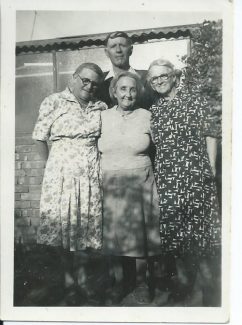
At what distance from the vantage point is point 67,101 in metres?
2.03

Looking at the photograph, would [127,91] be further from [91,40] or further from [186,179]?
[186,179]

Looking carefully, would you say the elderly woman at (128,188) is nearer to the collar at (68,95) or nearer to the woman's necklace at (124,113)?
the woman's necklace at (124,113)

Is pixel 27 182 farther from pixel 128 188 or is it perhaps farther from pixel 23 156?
pixel 128 188

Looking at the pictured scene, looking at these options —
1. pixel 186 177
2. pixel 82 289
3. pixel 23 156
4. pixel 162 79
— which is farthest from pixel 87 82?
pixel 82 289

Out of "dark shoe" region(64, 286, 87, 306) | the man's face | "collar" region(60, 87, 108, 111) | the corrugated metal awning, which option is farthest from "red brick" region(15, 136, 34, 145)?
"dark shoe" region(64, 286, 87, 306)

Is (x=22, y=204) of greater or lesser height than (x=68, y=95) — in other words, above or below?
below

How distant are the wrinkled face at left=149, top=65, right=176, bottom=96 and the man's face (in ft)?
0.43

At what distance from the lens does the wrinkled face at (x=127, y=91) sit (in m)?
2.00

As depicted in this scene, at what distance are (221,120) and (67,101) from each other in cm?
74

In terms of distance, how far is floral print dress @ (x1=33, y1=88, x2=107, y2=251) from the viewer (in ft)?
6.58

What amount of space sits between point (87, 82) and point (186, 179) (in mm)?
659

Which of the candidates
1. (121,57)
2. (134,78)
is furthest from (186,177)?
(121,57)

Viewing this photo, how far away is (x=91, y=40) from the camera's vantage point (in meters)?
2.02

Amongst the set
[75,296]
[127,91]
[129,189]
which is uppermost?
[127,91]
